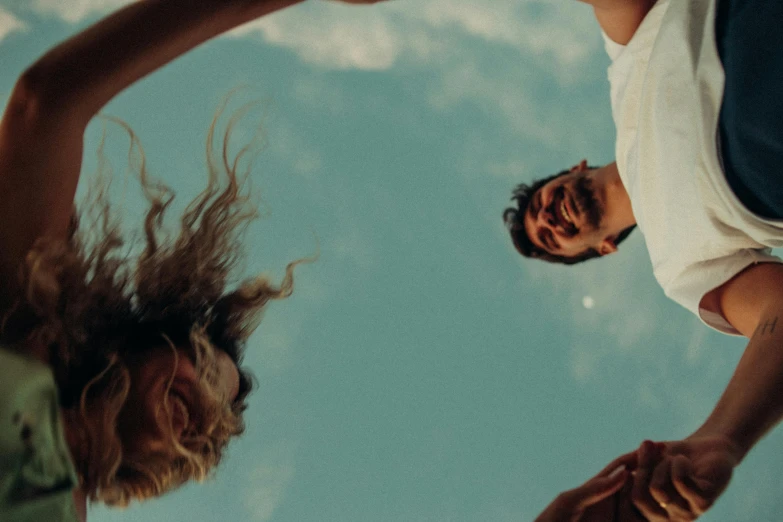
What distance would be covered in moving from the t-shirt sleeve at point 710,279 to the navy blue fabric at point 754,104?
1.09ft

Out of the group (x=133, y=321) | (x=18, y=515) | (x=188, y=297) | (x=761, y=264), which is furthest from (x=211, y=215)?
(x=761, y=264)

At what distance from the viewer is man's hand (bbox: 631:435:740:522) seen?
1104mm

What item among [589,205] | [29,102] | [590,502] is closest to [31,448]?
[29,102]

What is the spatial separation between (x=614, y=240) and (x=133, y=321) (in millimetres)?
2355

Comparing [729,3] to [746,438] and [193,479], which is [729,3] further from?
[193,479]

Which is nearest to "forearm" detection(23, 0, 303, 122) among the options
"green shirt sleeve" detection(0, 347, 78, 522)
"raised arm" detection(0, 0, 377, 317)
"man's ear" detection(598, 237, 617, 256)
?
"raised arm" detection(0, 0, 377, 317)

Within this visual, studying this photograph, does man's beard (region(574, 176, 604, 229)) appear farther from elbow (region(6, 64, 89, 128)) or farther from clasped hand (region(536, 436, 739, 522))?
elbow (region(6, 64, 89, 128))

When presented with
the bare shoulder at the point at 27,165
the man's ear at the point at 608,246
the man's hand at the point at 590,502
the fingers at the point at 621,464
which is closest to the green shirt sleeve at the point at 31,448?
the bare shoulder at the point at 27,165

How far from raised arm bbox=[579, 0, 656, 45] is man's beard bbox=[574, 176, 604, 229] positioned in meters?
0.80

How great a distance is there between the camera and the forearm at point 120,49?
3.53ft

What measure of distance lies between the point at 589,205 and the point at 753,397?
1.55 meters

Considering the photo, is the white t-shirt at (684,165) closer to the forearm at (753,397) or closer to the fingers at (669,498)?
the forearm at (753,397)

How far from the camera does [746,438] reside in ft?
4.12

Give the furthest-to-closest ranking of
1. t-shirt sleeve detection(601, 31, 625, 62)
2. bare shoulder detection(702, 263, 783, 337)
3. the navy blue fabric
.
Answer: t-shirt sleeve detection(601, 31, 625, 62), bare shoulder detection(702, 263, 783, 337), the navy blue fabric
